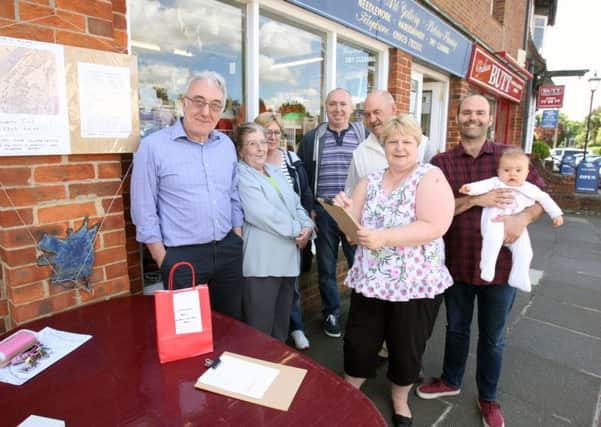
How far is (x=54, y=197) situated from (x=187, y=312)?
0.86m

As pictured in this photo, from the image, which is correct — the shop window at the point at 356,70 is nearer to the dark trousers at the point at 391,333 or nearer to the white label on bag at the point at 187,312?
the dark trousers at the point at 391,333

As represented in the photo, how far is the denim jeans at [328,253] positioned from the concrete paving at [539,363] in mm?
310

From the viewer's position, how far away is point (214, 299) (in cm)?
218

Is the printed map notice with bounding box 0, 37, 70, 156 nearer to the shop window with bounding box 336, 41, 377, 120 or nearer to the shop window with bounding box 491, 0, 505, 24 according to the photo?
the shop window with bounding box 336, 41, 377, 120

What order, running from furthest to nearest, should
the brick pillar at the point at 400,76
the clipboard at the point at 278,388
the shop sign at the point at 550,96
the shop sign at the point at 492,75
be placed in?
the shop sign at the point at 550,96, the shop sign at the point at 492,75, the brick pillar at the point at 400,76, the clipboard at the point at 278,388

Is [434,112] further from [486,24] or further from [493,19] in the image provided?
[493,19]

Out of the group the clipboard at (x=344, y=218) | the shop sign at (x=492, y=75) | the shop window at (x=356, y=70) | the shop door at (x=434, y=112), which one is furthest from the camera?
the shop sign at (x=492, y=75)

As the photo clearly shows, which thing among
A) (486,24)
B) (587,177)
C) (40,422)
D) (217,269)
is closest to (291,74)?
(217,269)

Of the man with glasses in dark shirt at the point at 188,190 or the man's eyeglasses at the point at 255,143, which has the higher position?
the man's eyeglasses at the point at 255,143

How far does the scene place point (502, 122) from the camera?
10.8 metres

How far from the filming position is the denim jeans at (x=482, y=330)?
7.22ft

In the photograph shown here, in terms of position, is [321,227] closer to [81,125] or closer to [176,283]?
[176,283]

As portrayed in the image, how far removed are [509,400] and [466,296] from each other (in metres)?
0.79

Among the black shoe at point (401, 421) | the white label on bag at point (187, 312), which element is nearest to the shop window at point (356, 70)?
the black shoe at point (401, 421)
